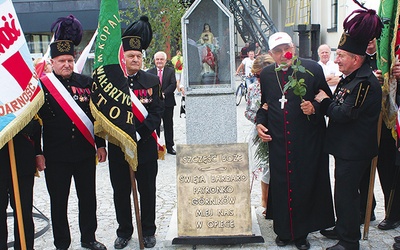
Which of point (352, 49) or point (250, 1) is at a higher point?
point (250, 1)

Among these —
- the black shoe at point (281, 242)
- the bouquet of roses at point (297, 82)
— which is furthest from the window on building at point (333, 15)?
the black shoe at point (281, 242)

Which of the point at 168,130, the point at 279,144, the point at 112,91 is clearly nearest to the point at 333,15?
the point at 168,130

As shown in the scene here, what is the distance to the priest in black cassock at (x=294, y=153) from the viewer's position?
15.3 ft

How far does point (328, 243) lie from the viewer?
4.89 metres

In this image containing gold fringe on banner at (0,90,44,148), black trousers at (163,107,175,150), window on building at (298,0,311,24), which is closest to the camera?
gold fringe on banner at (0,90,44,148)

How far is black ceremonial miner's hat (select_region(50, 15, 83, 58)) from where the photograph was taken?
4.44 metres

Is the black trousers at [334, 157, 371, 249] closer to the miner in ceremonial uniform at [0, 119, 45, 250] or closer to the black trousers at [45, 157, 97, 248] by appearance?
the black trousers at [45, 157, 97, 248]

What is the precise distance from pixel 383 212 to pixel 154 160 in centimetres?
271

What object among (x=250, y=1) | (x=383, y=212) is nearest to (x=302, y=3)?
(x=250, y=1)

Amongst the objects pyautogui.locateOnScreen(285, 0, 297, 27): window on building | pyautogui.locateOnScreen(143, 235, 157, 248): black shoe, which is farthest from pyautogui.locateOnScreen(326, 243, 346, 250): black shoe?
pyautogui.locateOnScreen(285, 0, 297, 27): window on building

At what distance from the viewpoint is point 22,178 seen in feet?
13.5

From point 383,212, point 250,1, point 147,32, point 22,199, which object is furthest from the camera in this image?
point 250,1

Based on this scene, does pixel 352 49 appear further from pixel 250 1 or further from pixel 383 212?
pixel 250 1

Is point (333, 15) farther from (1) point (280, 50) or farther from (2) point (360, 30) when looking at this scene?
(2) point (360, 30)
